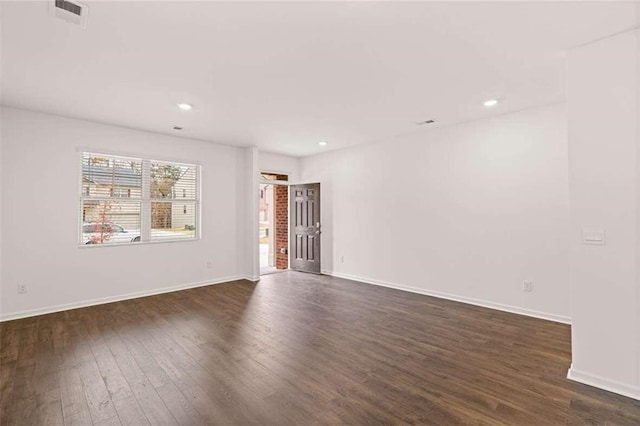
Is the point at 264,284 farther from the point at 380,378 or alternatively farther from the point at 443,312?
the point at 380,378

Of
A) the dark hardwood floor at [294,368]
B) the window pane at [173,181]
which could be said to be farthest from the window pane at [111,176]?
the dark hardwood floor at [294,368]

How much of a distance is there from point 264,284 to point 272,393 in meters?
3.52

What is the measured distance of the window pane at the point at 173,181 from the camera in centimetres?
513

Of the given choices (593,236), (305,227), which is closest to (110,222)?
(305,227)

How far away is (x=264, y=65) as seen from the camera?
2.71 metres

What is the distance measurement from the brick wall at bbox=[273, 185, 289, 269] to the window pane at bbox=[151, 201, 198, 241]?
2.47 metres

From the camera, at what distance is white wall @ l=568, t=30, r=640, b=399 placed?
219cm

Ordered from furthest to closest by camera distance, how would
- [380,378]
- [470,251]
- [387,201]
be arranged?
[387,201] → [470,251] → [380,378]

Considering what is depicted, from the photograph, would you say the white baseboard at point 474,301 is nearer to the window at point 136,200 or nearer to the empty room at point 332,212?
the empty room at point 332,212

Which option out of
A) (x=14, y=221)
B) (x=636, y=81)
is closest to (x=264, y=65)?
(x=636, y=81)

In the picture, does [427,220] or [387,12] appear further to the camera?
[427,220]


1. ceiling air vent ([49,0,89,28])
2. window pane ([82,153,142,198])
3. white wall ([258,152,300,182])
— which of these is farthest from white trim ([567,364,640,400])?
window pane ([82,153,142,198])

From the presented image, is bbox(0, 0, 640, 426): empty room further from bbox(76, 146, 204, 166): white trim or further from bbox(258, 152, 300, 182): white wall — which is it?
bbox(258, 152, 300, 182): white wall

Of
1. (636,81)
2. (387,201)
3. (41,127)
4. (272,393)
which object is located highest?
(41,127)
